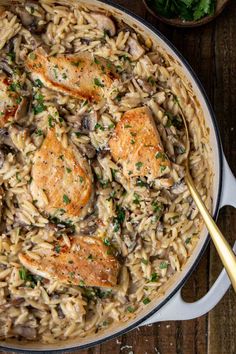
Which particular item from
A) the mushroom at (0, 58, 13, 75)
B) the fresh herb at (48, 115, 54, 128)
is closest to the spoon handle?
the fresh herb at (48, 115, 54, 128)

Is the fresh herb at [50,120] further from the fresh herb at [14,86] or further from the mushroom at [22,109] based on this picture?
the fresh herb at [14,86]

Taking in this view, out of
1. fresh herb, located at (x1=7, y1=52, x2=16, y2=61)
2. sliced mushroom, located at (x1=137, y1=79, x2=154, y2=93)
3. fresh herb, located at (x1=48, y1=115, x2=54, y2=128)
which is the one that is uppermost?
sliced mushroom, located at (x1=137, y1=79, x2=154, y2=93)

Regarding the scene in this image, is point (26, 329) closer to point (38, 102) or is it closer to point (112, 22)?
point (38, 102)

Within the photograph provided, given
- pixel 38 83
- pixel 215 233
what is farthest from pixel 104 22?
pixel 215 233

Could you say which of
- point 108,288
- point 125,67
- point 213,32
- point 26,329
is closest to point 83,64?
point 125,67

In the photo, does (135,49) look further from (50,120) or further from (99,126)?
(50,120)

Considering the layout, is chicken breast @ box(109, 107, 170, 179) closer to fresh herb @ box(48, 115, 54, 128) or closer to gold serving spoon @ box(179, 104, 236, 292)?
gold serving spoon @ box(179, 104, 236, 292)
